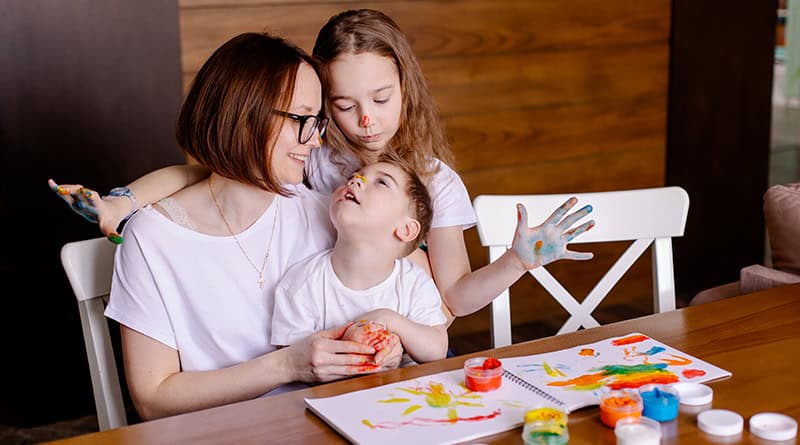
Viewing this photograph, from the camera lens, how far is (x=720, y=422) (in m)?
1.33

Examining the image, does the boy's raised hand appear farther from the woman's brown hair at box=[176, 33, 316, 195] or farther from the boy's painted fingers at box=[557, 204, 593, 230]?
the woman's brown hair at box=[176, 33, 316, 195]

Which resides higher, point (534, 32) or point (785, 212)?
point (534, 32)

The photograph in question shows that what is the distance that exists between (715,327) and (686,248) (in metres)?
2.50

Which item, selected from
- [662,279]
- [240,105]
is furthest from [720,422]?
[240,105]

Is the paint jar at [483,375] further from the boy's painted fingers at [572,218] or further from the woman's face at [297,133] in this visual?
the woman's face at [297,133]

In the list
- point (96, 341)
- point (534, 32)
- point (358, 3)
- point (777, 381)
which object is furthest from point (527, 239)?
point (534, 32)

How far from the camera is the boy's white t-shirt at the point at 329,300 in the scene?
1760 millimetres

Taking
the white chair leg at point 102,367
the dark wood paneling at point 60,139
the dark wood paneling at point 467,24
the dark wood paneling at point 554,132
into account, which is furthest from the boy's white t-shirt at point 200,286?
the dark wood paneling at point 554,132

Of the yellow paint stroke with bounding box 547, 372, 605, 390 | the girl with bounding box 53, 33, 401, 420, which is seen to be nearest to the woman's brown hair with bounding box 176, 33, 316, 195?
the girl with bounding box 53, 33, 401, 420

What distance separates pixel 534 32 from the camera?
3646 millimetres

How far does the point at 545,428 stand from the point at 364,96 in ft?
2.81

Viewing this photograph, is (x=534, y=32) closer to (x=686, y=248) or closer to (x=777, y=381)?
(x=686, y=248)

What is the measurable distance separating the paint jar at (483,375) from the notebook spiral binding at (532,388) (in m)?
0.03

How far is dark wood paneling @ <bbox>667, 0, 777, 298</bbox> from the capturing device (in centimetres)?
399
